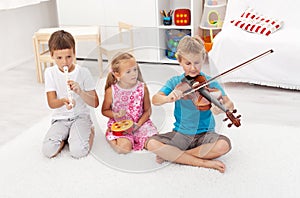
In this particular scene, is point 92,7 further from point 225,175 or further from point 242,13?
point 225,175

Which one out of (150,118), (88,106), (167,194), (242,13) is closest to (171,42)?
(150,118)

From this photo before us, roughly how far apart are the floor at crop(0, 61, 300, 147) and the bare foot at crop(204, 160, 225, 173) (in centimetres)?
50

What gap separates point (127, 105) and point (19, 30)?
176 centimetres

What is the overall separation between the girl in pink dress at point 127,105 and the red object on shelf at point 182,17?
136 cm

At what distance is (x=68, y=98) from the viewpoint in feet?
5.39

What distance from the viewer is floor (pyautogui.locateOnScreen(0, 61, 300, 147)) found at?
199cm

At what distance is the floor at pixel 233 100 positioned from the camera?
199 cm

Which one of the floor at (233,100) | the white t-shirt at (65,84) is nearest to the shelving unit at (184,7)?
the floor at (233,100)

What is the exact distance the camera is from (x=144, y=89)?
5.08ft

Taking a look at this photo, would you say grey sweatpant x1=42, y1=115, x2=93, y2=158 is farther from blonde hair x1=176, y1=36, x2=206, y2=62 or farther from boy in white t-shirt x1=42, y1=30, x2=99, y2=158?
blonde hair x1=176, y1=36, x2=206, y2=62

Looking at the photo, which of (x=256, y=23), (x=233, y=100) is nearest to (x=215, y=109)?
(x=233, y=100)

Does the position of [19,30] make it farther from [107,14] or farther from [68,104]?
[68,104]

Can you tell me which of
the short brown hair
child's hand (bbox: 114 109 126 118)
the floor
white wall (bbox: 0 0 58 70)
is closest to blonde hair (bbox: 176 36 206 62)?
child's hand (bbox: 114 109 126 118)

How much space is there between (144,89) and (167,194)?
1.24 ft
